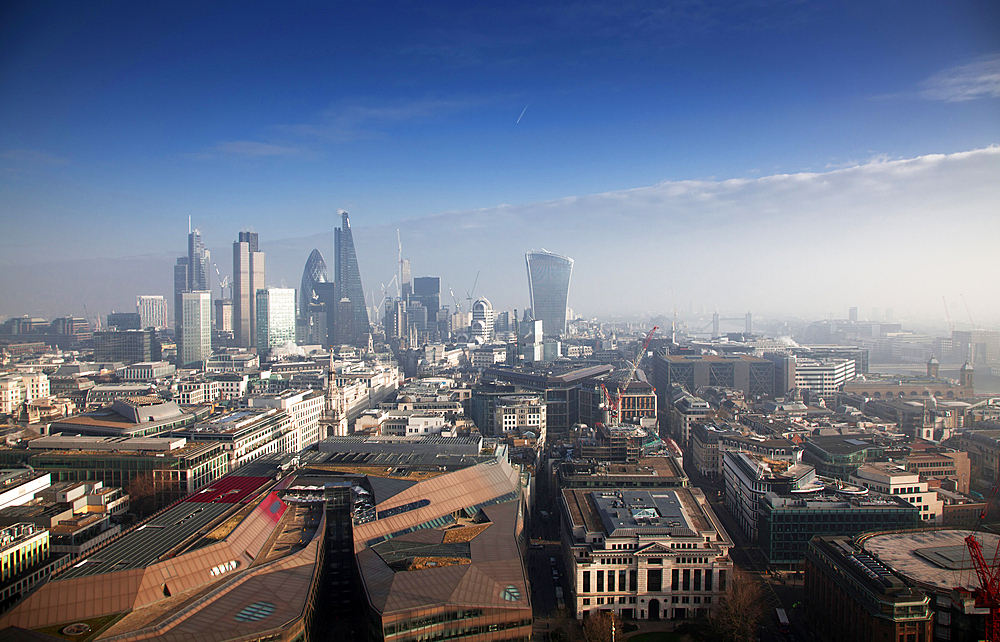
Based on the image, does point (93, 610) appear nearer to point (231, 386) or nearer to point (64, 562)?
point (64, 562)

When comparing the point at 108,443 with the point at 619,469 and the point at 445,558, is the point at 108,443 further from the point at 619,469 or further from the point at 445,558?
the point at 619,469

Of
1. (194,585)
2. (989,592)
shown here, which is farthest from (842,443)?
(194,585)

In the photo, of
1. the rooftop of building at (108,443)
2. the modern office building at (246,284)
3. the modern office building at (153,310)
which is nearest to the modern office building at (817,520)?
the rooftop of building at (108,443)

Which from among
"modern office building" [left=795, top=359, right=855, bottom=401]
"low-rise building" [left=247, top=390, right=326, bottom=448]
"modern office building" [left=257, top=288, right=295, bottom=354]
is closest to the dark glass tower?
"modern office building" [left=257, top=288, right=295, bottom=354]

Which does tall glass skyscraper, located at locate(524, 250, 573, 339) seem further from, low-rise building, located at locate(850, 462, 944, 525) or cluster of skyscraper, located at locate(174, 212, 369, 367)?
low-rise building, located at locate(850, 462, 944, 525)

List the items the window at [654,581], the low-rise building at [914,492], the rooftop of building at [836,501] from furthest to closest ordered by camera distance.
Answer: the low-rise building at [914,492] < the rooftop of building at [836,501] < the window at [654,581]

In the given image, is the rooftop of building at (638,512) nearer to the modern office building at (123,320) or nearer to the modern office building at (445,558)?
the modern office building at (445,558)

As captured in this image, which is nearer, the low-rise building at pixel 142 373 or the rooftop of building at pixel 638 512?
the rooftop of building at pixel 638 512

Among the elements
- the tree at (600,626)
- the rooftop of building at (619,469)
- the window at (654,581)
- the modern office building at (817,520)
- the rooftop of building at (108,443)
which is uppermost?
the rooftop of building at (108,443)
